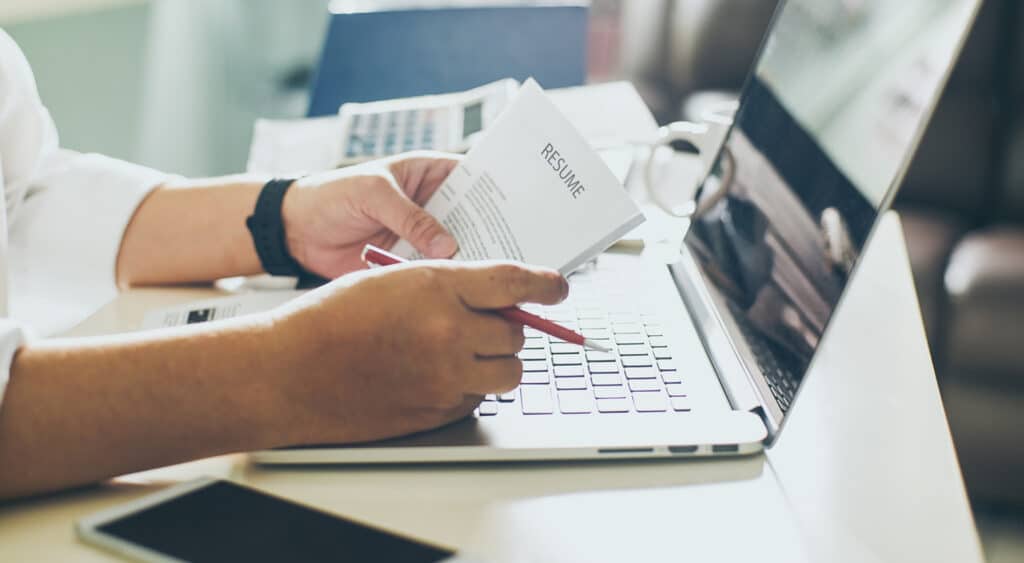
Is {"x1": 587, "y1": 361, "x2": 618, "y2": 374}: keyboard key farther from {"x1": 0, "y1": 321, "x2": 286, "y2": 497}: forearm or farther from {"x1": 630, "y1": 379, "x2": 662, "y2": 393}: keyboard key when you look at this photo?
{"x1": 0, "y1": 321, "x2": 286, "y2": 497}: forearm

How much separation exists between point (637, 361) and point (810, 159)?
0.20 meters

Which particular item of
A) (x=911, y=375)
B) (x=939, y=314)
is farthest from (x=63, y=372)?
(x=939, y=314)

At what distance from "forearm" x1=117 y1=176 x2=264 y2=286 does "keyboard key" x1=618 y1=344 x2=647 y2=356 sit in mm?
351

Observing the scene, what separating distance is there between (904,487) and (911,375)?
0.52ft

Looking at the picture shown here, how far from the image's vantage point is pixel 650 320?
29.3 inches

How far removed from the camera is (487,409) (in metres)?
0.60

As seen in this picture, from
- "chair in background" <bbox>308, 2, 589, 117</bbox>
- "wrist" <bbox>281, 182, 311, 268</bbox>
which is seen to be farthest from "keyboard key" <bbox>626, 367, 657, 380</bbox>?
"chair in background" <bbox>308, 2, 589, 117</bbox>

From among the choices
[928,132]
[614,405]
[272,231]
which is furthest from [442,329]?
[928,132]

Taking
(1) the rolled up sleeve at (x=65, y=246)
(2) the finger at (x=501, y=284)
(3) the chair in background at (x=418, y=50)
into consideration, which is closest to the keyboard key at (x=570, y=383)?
(2) the finger at (x=501, y=284)

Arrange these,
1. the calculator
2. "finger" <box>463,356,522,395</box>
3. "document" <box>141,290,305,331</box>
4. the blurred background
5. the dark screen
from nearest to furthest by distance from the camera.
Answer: the dark screen → "finger" <box>463,356,522,395</box> → "document" <box>141,290,305,331</box> → the calculator → the blurred background

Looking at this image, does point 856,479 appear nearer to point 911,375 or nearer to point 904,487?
point 904,487

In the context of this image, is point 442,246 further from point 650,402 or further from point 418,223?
point 650,402

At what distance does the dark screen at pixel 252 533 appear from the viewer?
1.45 ft

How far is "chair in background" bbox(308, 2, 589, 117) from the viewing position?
55.5 inches
